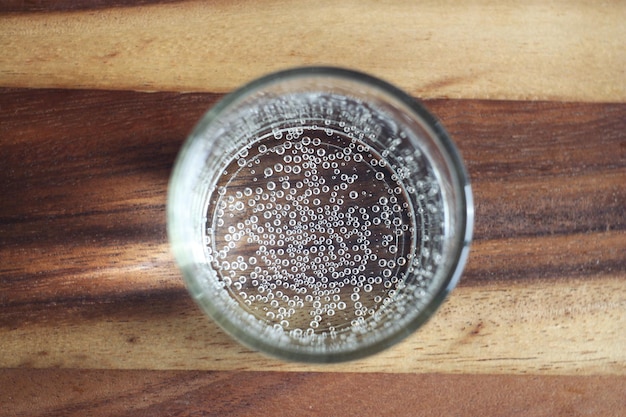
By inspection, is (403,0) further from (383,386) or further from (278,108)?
(383,386)

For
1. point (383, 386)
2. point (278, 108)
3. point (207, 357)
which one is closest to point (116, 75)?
point (278, 108)

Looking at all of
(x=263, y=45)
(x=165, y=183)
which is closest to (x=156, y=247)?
(x=165, y=183)

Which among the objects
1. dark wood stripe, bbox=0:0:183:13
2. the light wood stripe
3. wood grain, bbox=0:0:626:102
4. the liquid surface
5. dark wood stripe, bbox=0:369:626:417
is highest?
dark wood stripe, bbox=0:0:183:13

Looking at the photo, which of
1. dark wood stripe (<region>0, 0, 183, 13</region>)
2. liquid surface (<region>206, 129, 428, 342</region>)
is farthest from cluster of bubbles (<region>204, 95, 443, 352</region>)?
dark wood stripe (<region>0, 0, 183, 13</region>)

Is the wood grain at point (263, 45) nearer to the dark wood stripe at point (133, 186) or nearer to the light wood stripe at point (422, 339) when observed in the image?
the dark wood stripe at point (133, 186)

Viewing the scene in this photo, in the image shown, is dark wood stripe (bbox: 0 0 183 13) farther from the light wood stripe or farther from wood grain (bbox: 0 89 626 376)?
the light wood stripe

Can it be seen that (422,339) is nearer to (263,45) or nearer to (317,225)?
(317,225)
